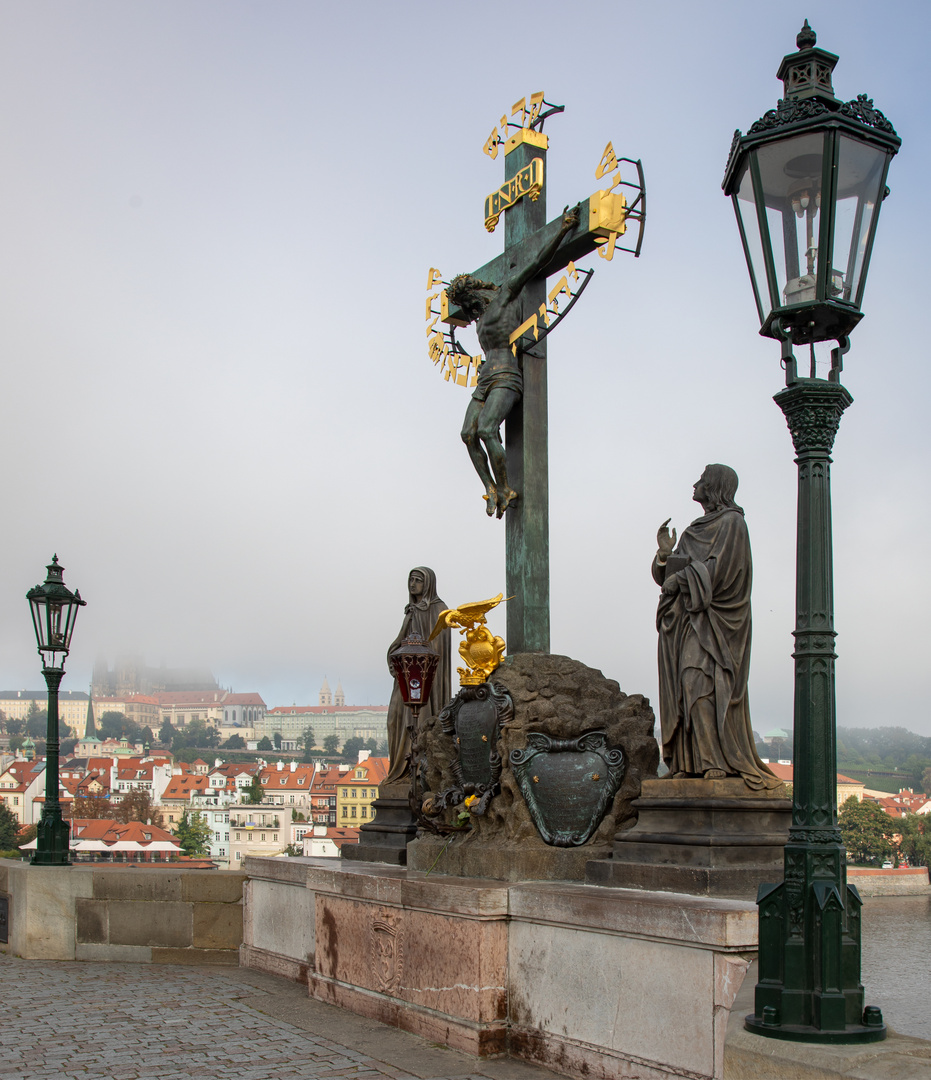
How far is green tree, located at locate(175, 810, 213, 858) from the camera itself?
8938 cm

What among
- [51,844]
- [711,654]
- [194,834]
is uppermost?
[711,654]

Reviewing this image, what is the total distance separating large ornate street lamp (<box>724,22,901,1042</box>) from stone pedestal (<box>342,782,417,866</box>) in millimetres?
5671

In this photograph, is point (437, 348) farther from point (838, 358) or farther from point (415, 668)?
point (838, 358)

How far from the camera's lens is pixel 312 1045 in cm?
678

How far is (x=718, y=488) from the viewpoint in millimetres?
6809

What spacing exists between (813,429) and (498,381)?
509cm

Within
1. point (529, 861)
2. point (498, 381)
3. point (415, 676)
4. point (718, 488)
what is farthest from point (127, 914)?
point (718, 488)

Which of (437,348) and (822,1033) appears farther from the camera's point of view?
(437,348)

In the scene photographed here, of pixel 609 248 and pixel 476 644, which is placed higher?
pixel 609 248

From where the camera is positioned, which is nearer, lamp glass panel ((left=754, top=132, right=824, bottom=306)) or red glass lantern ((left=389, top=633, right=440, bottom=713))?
lamp glass panel ((left=754, top=132, right=824, bottom=306))

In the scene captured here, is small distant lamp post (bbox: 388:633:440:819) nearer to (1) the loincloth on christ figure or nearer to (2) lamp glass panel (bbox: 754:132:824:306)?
(1) the loincloth on christ figure

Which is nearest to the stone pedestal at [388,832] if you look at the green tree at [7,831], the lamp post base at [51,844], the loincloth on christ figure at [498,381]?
the loincloth on christ figure at [498,381]

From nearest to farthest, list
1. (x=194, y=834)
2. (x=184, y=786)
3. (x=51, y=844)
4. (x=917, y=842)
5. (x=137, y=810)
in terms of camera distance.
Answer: (x=917, y=842)
(x=51, y=844)
(x=137, y=810)
(x=194, y=834)
(x=184, y=786)

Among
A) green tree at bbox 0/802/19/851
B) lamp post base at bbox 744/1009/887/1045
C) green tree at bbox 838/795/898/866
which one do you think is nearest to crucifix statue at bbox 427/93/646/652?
green tree at bbox 838/795/898/866
